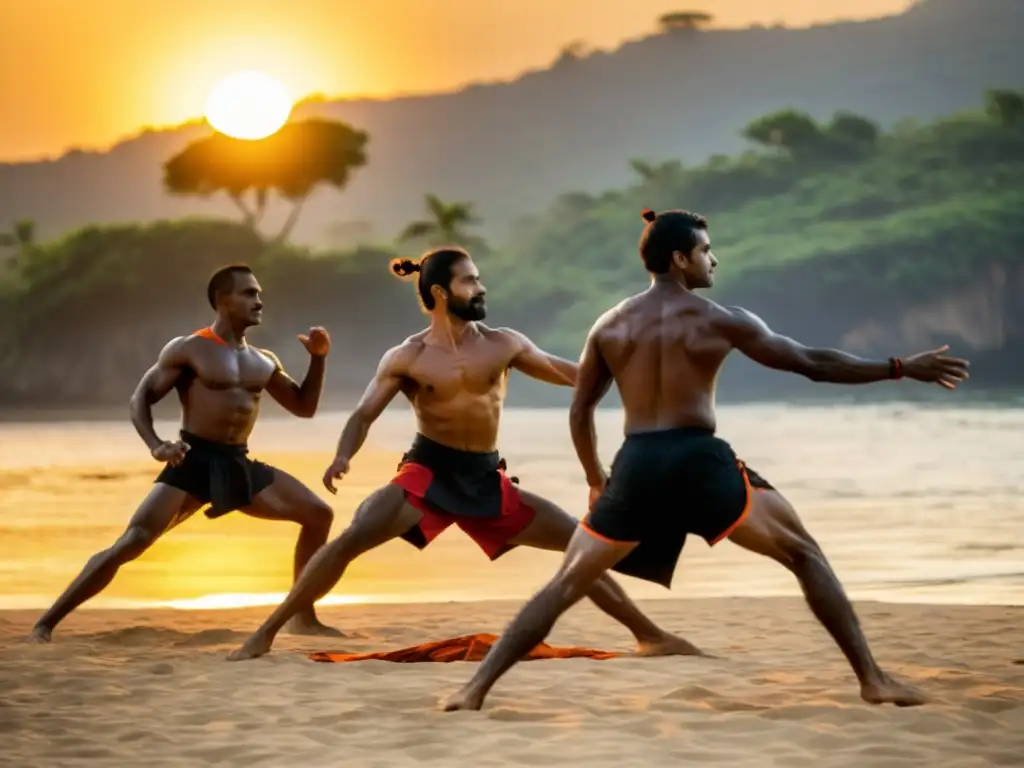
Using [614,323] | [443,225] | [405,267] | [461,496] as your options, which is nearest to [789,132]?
[443,225]

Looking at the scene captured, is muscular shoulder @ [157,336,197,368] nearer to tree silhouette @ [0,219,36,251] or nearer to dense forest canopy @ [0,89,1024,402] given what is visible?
dense forest canopy @ [0,89,1024,402]

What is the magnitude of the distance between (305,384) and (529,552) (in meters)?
6.17

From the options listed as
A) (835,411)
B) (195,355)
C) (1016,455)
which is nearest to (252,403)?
(195,355)

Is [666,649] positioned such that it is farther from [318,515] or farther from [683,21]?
[683,21]

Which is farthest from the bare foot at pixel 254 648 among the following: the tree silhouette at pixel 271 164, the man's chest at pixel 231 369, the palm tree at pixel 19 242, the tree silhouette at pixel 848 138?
the tree silhouette at pixel 848 138

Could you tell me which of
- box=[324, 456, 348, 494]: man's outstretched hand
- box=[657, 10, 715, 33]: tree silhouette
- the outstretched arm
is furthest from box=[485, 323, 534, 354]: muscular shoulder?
box=[657, 10, 715, 33]: tree silhouette

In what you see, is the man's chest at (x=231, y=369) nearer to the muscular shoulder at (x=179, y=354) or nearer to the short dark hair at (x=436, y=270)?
the muscular shoulder at (x=179, y=354)

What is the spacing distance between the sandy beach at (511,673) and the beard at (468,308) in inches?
57.1

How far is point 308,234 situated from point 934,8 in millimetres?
58629

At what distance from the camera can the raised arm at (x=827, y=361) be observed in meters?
6.38

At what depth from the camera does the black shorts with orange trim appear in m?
8.12

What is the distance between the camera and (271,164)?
92.4m

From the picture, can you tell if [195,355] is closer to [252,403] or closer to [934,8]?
[252,403]

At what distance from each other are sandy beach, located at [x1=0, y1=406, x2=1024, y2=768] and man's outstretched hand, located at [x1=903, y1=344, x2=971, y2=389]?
43.6 inches
